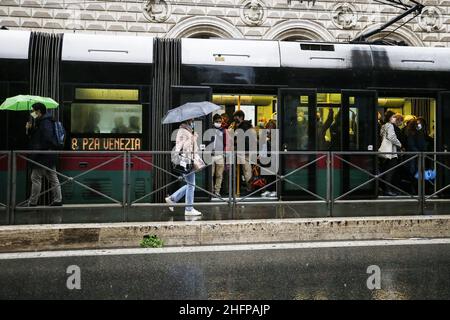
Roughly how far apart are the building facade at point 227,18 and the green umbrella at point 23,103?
8573mm

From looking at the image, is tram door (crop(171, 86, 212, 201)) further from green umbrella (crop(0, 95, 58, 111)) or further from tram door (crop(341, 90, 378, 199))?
tram door (crop(341, 90, 378, 199))

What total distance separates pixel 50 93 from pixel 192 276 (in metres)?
5.24

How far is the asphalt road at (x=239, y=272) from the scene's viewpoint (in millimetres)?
4656

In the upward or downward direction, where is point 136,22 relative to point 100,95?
upward

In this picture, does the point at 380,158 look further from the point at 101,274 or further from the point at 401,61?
the point at 101,274

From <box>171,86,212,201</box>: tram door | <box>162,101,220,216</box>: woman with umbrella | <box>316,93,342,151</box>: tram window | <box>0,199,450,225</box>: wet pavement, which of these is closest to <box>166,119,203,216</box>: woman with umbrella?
<box>162,101,220,216</box>: woman with umbrella

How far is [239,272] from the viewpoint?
5.40 m

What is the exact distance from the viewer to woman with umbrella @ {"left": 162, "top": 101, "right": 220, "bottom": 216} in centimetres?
789

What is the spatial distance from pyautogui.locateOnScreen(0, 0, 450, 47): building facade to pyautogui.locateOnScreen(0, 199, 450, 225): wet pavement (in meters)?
9.83

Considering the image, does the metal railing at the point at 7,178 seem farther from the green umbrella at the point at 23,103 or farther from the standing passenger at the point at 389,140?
the standing passenger at the point at 389,140

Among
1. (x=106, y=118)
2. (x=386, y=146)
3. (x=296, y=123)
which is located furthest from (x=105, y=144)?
(x=386, y=146)

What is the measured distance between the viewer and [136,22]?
16891 mm
